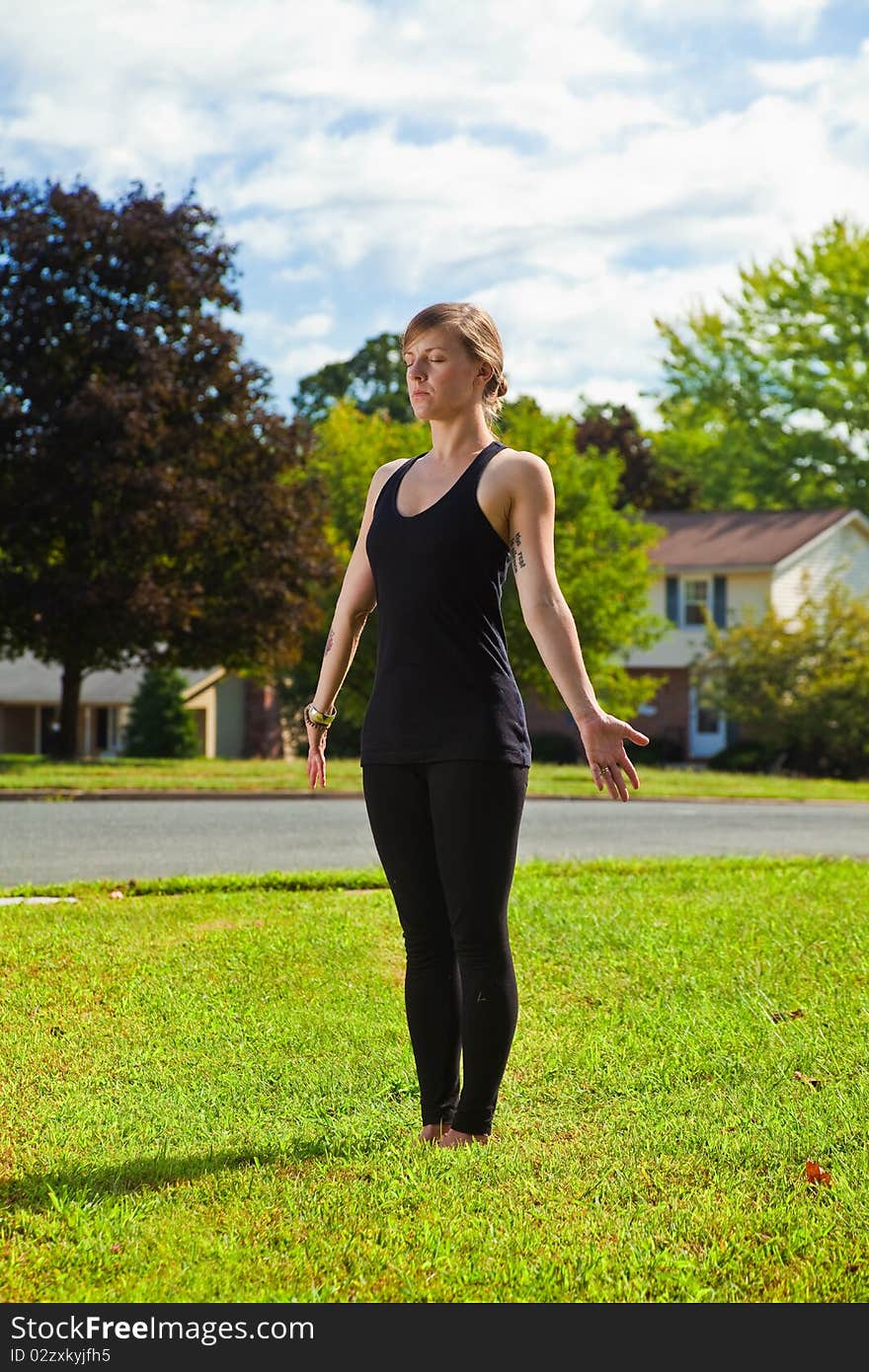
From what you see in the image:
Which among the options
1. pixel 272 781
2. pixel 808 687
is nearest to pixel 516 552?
pixel 272 781

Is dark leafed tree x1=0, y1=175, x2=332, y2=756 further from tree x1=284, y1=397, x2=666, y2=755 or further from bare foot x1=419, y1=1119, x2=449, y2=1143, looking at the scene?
bare foot x1=419, y1=1119, x2=449, y2=1143

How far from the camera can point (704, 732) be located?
4072 centimetres

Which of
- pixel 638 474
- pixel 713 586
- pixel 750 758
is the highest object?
pixel 638 474

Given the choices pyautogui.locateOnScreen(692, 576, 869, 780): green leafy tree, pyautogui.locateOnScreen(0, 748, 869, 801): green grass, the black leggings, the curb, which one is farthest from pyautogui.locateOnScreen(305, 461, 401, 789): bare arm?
pyautogui.locateOnScreen(692, 576, 869, 780): green leafy tree

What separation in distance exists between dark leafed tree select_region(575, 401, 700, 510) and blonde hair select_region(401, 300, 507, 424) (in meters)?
46.6

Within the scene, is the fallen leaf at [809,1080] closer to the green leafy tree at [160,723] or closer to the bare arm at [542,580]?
the bare arm at [542,580]

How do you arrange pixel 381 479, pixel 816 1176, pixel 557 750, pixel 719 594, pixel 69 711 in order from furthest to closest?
pixel 719 594
pixel 557 750
pixel 69 711
pixel 381 479
pixel 816 1176

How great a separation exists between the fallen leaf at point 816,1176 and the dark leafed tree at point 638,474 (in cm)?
4716

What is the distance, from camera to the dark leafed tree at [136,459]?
24047mm

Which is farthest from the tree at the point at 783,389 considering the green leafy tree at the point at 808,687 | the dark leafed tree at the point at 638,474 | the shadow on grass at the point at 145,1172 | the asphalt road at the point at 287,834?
the shadow on grass at the point at 145,1172

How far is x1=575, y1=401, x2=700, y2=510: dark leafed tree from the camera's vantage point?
50844mm

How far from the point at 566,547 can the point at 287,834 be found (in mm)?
18896

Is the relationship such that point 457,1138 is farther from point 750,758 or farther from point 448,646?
point 750,758

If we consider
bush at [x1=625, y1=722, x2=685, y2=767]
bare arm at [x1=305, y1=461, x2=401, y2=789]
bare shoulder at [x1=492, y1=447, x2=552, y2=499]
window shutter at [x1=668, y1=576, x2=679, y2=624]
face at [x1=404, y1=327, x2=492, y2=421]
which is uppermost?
window shutter at [x1=668, y1=576, x2=679, y2=624]
